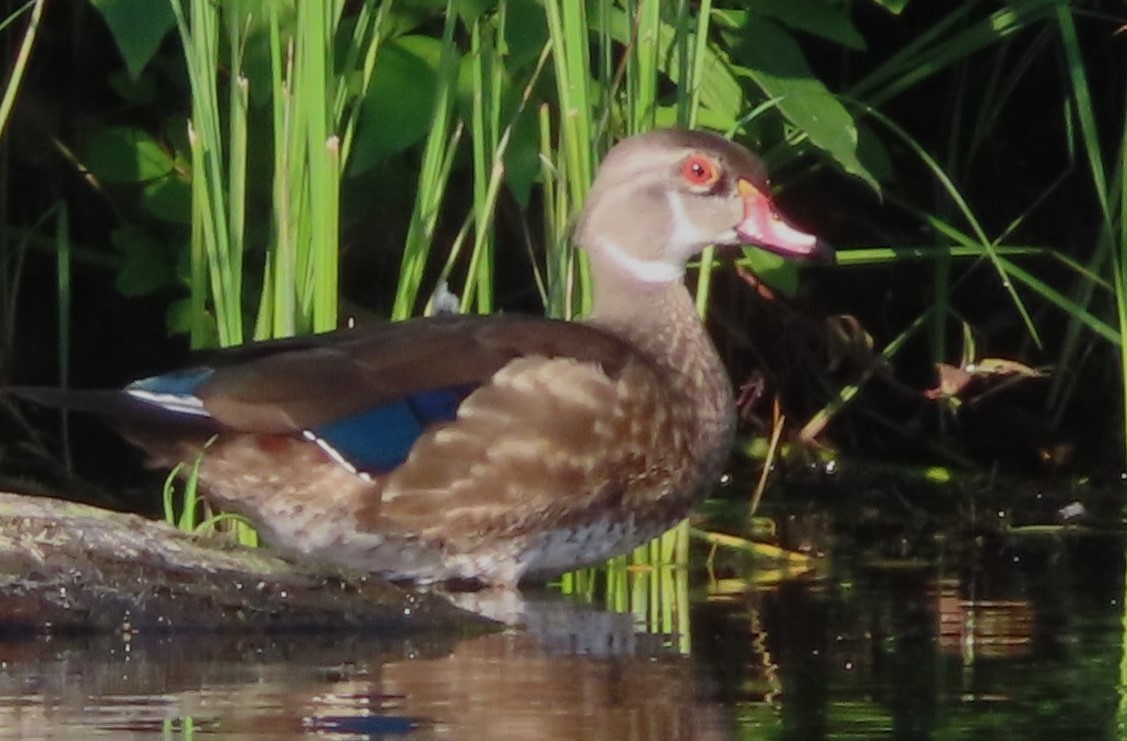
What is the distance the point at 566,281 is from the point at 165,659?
1812 millimetres

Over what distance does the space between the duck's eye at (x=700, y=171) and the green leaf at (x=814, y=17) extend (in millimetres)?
315

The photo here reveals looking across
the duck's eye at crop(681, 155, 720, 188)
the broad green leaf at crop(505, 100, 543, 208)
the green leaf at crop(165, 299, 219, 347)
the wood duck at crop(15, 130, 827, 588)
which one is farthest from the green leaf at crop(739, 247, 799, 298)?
the green leaf at crop(165, 299, 219, 347)

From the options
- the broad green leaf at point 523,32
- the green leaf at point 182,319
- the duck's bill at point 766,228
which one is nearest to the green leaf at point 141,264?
the green leaf at point 182,319

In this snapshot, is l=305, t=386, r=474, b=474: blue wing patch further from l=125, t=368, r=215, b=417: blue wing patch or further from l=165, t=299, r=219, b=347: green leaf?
l=165, t=299, r=219, b=347: green leaf

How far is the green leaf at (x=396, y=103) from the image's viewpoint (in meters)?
5.54

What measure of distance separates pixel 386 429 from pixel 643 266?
3.24 ft

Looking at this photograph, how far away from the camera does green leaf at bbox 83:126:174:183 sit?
625 centimetres

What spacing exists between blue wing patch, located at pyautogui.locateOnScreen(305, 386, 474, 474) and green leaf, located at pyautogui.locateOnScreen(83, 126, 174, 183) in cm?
110

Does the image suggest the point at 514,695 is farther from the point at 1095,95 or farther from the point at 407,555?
the point at 1095,95

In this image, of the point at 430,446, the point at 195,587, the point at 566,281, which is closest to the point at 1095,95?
the point at 566,281

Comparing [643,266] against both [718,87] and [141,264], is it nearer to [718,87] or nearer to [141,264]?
[718,87]

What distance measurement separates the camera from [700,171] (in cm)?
602

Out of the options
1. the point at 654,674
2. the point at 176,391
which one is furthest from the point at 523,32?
the point at 654,674

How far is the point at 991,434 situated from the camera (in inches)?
297
